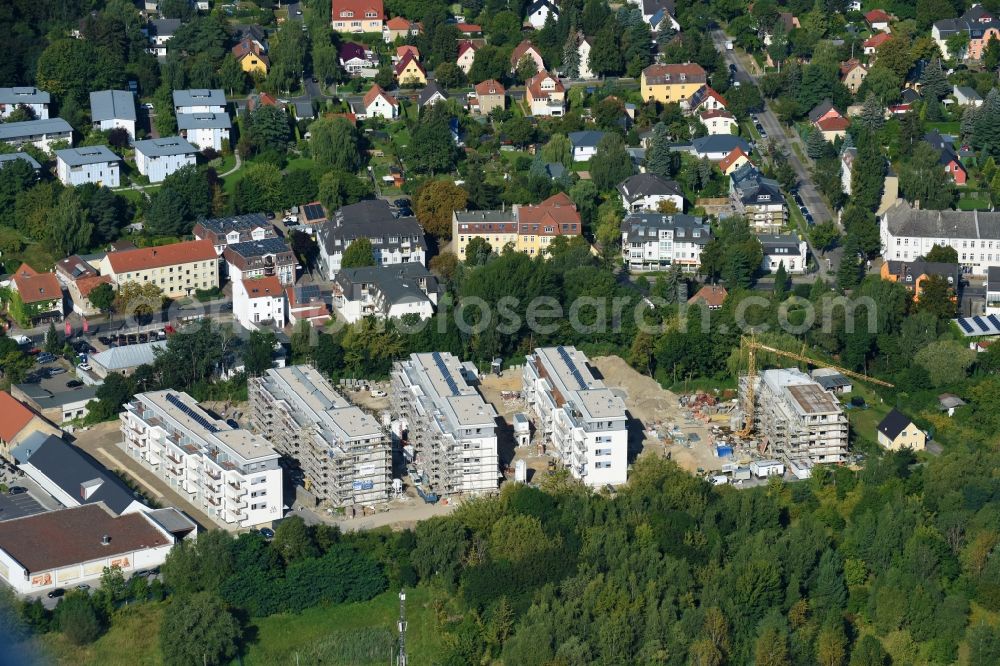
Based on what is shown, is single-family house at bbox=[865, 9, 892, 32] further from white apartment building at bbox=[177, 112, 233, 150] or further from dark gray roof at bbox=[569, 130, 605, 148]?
white apartment building at bbox=[177, 112, 233, 150]

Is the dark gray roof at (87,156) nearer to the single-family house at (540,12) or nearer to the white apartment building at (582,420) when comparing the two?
the white apartment building at (582,420)

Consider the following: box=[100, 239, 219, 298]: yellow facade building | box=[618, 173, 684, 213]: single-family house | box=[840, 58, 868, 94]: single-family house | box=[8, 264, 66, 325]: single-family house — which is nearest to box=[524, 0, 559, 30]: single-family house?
box=[840, 58, 868, 94]: single-family house

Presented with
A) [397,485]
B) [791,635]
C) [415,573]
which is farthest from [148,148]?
[791,635]

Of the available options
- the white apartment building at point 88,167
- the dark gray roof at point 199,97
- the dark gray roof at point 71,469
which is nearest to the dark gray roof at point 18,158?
the white apartment building at point 88,167

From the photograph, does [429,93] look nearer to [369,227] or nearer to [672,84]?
[672,84]

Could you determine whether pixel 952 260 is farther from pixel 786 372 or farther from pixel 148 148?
pixel 148 148

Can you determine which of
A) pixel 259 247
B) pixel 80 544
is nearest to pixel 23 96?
pixel 259 247
